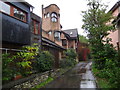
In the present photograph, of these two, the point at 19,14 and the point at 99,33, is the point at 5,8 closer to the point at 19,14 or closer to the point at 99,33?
the point at 19,14

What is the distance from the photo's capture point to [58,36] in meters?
25.5

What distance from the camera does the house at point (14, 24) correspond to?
9.61 meters

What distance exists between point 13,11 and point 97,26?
36.8 ft

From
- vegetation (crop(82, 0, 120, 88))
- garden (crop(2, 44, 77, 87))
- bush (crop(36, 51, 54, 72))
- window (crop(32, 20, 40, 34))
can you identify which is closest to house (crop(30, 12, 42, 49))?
window (crop(32, 20, 40, 34))

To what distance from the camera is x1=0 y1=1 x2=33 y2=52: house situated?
9609mm

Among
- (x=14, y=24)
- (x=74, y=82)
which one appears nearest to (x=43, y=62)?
(x=74, y=82)

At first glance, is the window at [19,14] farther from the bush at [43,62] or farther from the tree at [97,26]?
the tree at [97,26]

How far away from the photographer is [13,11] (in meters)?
10.8

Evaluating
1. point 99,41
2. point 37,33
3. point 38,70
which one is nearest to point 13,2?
point 37,33

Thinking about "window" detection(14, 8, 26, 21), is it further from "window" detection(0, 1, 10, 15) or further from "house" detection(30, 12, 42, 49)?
"house" detection(30, 12, 42, 49)

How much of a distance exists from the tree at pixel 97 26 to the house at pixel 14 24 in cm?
807

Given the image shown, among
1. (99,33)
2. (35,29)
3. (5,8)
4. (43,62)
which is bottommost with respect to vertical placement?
(43,62)

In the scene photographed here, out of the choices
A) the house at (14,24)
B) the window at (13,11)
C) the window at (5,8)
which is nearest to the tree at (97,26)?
the house at (14,24)

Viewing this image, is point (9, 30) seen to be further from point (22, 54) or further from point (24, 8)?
point (24, 8)
